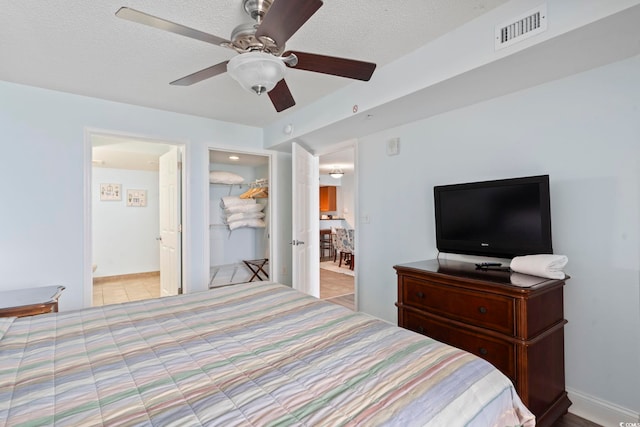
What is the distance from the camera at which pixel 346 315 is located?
1.59m

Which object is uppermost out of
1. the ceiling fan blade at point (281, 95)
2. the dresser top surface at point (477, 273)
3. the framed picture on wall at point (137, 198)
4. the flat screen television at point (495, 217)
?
the ceiling fan blade at point (281, 95)

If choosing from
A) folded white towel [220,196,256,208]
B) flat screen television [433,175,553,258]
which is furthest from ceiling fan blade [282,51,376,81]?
folded white towel [220,196,256,208]

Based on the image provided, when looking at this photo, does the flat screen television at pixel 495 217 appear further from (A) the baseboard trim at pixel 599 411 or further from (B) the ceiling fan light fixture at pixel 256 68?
(B) the ceiling fan light fixture at pixel 256 68

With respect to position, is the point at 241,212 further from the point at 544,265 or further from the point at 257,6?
the point at 544,265

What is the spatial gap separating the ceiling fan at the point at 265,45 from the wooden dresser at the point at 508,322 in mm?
1428

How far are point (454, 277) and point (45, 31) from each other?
3027mm

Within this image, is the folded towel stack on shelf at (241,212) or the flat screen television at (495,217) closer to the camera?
the flat screen television at (495,217)

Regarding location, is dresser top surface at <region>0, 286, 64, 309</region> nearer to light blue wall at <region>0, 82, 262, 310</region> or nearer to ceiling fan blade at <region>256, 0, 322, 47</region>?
light blue wall at <region>0, 82, 262, 310</region>

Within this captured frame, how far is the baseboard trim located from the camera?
1.80m

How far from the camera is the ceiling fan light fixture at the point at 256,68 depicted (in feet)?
4.91

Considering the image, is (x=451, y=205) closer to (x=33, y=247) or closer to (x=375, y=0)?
(x=375, y=0)

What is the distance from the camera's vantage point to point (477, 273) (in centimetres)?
203

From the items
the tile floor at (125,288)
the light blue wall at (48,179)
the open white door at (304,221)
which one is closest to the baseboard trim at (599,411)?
the open white door at (304,221)

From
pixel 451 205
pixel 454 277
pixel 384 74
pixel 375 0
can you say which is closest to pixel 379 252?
pixel 451 205
